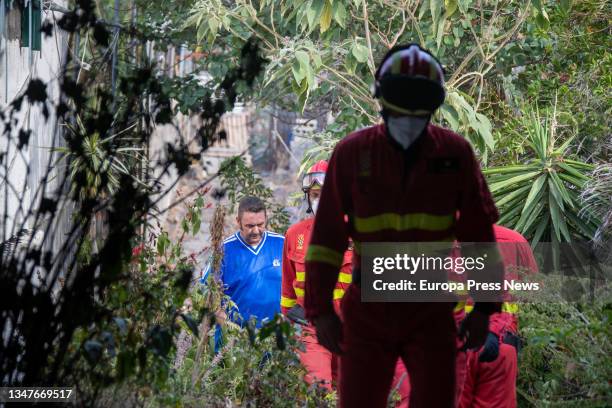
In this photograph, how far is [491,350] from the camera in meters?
6.27

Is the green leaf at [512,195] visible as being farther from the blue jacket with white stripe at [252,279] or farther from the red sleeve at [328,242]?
the red sleeve at [328,242]

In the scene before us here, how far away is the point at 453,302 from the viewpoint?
15.4ft

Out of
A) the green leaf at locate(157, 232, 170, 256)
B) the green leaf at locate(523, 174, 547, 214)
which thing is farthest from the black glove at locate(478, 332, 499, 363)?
the green leaf at locate(523, 174, 547, 214)

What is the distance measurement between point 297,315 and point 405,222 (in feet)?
10.3

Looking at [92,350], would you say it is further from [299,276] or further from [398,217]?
[299,276]

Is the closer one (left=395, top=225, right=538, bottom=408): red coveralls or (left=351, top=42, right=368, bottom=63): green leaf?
(left=395, top=225, right=538, bottom=408): red coveralls

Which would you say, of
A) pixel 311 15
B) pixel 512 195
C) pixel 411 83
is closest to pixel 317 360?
pixel 512 195

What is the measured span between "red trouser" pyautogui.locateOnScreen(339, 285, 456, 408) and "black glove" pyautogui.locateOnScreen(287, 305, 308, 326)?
283 centimetres

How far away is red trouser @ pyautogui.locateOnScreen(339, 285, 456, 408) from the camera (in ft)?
14.8

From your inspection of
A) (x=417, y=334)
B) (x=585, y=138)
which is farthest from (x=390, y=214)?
(x=585, y=138)

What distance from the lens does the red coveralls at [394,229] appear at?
4500 millimetres

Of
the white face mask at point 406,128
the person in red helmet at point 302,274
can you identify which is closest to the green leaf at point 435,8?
the person in red helmet at point 302,274

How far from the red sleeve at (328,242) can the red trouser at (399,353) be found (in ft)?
0.58

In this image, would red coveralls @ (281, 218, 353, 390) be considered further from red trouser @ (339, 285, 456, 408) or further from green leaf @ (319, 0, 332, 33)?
red trouser @ (339, 285, 456, 408)
